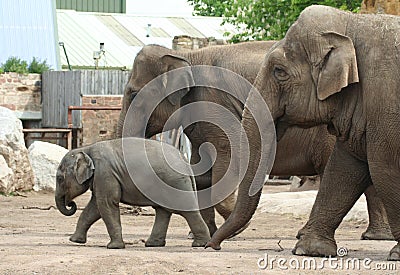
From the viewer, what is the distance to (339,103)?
27.4 feet

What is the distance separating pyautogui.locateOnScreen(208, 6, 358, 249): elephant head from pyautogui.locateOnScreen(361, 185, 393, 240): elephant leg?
269 centimetres

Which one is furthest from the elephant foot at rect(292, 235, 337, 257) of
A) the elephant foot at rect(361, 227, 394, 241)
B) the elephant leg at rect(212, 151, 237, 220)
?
the elephant foot at rect(361, 227, 394, 241)

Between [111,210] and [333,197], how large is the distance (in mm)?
1877

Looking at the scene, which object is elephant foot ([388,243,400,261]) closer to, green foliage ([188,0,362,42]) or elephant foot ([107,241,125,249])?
elephant foot ([107,241,125,249])

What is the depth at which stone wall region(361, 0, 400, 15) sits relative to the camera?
17047mm

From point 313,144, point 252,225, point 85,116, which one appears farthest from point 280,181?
point 313,144

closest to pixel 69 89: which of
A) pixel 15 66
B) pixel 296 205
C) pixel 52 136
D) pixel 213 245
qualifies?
pixel 15 66

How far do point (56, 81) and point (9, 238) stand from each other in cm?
1916

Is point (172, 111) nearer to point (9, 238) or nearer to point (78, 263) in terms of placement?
point (9, 238)

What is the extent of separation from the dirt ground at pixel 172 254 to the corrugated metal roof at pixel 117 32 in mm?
25319

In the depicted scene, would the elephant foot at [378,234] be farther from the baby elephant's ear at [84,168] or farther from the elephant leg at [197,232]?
the baby elephant's ear at [84,168]

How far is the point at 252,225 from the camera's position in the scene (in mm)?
13000

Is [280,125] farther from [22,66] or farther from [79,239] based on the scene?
[22,66]

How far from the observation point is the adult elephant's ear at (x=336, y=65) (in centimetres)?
808
